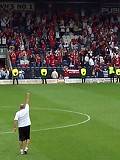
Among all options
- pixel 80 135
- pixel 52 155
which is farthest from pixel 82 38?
pixel 52 155

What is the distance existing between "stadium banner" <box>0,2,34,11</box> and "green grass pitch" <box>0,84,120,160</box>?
15.1m

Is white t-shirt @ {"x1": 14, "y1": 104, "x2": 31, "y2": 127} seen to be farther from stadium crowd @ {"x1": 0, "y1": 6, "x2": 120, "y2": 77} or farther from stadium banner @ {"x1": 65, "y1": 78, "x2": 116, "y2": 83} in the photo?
stadium crowd @ {"x1": 0, "y1": 6, "x2": 120, "y2": 77}

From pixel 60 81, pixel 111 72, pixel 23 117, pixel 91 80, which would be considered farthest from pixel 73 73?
pixel 23 117

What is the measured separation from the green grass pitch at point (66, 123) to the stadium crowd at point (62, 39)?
7.68 meters

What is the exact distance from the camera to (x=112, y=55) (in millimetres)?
48156

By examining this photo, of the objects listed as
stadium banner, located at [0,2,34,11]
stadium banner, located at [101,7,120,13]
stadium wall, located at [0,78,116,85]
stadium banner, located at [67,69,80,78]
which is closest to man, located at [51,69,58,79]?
stadium wall, located at [0,78,116,85]

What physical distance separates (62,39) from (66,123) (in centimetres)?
2755

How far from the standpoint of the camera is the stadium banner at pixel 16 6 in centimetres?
5075

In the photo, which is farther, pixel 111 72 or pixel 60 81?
pixel 111 72

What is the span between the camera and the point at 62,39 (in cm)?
4959

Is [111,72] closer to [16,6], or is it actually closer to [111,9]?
[111,9]

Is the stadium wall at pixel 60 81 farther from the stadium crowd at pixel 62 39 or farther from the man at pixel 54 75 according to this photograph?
the stadium crowd at pixel 62 39

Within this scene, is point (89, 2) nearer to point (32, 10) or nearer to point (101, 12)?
point (101, 12)

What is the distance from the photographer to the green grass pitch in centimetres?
1698
